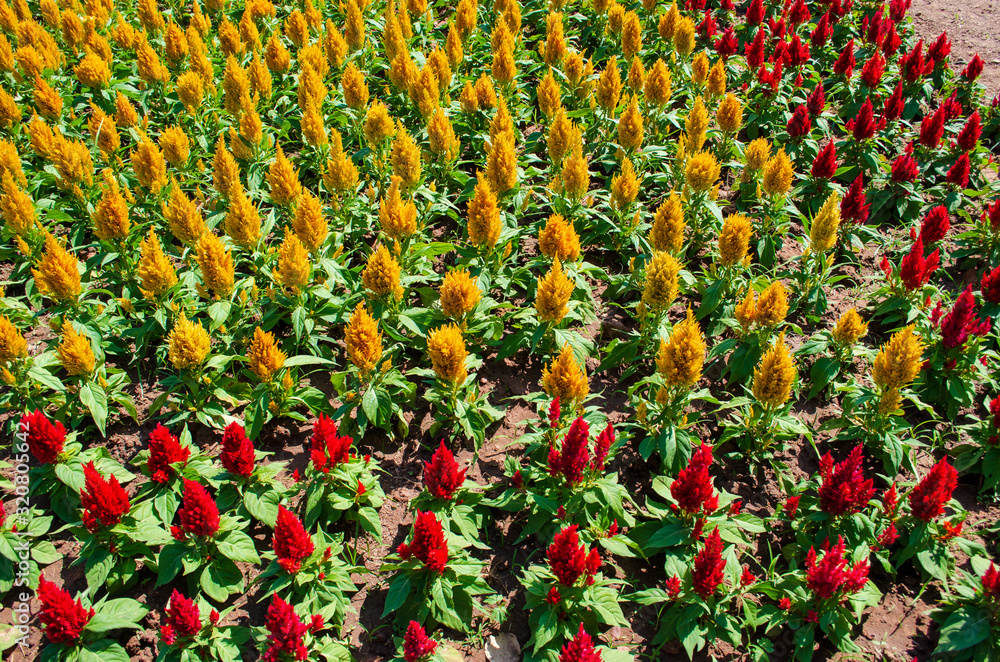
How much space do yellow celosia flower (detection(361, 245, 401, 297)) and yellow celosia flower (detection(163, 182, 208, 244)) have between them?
1.34 m

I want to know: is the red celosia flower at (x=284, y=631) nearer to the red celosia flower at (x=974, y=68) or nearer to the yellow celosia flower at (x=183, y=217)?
the yellow celosia flower at (x=183, y=217)

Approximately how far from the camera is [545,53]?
6.66 m

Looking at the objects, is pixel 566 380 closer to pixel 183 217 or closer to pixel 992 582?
pixel 992 582

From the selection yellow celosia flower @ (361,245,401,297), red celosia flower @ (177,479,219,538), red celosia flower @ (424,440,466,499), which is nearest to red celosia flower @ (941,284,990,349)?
red celosia flower @ (424,440,466,499)

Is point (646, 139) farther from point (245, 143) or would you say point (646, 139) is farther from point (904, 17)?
point (904, 17)

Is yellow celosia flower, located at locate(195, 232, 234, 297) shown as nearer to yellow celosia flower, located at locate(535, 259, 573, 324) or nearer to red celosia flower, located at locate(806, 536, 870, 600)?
→ yellow celosia flower, located at locate(535, 259, 573, 324)

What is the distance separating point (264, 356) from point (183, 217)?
142 cm

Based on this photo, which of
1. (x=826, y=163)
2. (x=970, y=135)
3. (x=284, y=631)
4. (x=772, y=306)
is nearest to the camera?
(x=284, y=631)

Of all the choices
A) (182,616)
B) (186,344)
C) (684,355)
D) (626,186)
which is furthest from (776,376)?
(186,344)

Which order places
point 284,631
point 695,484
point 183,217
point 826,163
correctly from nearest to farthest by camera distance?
point 284,631 < point 695,484 < point 183,217 < point 826,163

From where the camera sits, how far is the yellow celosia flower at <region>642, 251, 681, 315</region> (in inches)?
157

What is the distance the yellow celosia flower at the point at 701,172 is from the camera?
4789 millimetres

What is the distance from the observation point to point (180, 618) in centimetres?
300

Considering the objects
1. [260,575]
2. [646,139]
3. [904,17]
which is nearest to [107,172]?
[260,575]
